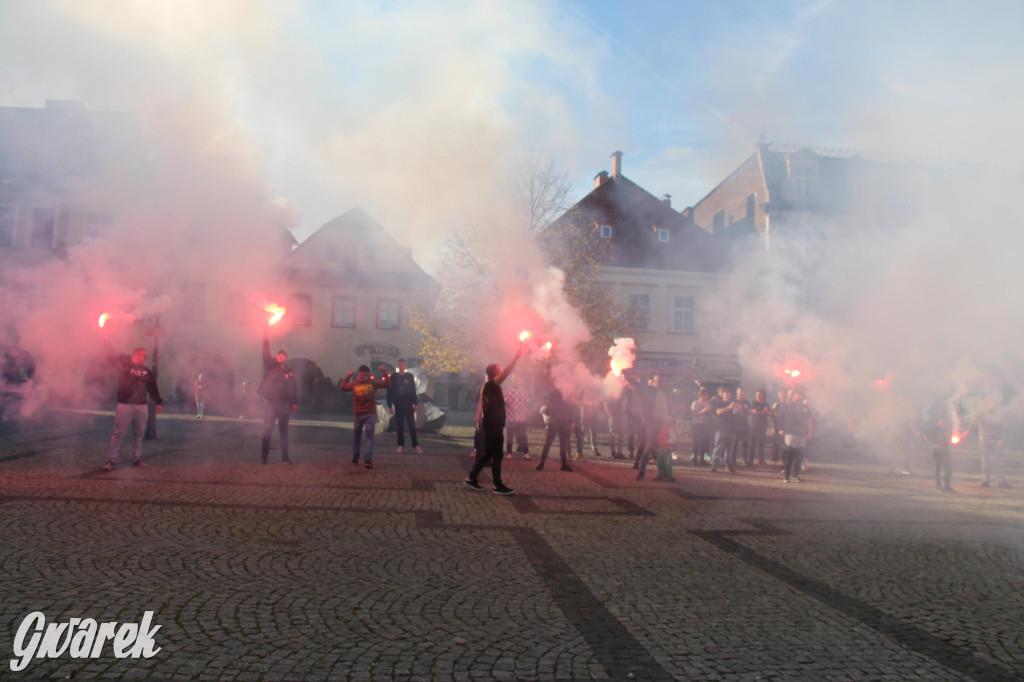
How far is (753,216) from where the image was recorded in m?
13.8

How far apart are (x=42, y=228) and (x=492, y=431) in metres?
8.82

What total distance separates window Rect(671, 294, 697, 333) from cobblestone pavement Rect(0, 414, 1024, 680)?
16.3 m

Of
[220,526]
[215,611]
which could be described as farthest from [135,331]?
[215,611]

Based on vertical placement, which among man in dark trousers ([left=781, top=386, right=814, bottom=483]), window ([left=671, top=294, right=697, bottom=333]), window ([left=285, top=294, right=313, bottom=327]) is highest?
window ([left=671, top=294, right=697, bottom=333])

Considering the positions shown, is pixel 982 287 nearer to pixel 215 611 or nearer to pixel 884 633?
pixel 884 633

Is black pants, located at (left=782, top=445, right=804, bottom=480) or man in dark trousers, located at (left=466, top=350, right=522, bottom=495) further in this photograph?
black pants, located at (left=782, top=445, right=804, bottom=480)

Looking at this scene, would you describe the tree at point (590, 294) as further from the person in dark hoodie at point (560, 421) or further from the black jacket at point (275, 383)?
the black jacket at point (275, 383)

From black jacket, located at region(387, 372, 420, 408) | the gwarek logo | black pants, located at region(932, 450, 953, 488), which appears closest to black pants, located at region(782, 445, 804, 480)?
black pants, located at region(932, 450, 953, 488)

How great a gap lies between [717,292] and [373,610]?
1876 cm

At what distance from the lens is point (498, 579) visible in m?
5.14

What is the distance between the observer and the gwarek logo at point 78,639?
11.5ft

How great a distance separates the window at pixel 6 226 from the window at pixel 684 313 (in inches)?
794

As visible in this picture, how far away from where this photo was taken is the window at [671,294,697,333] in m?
25.8

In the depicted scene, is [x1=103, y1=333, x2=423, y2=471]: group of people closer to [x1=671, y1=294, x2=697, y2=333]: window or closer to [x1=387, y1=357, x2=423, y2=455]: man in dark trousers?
[x1=387, y1=357, x2=423, y2=455]: man in dark trousers
